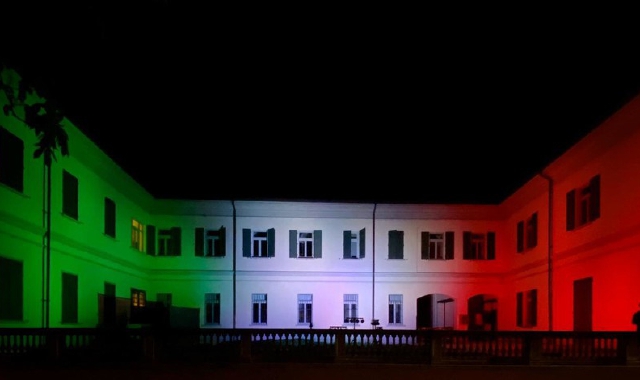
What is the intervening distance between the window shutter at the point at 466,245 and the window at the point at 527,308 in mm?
3692

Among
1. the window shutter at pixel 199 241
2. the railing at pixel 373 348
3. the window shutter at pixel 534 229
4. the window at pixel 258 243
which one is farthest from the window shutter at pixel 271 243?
the railing at pixel 373 348

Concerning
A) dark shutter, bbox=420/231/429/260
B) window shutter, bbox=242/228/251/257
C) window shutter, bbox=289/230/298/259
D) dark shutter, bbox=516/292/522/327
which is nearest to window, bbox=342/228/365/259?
window shutter, bbox=289/230/298/259

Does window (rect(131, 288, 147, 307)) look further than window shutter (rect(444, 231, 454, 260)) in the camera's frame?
No

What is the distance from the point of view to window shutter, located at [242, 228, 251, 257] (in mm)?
30906

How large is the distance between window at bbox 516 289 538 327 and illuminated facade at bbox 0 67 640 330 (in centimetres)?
10

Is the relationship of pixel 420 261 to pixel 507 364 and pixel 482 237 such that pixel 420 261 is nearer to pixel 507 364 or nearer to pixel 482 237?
pixel 482 237

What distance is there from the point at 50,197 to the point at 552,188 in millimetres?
16810

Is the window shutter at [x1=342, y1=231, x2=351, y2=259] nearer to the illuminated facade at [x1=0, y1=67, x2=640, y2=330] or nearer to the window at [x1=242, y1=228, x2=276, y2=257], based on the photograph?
the illuminated facade at [x1=0, y1=67, x2=640, y2=330]

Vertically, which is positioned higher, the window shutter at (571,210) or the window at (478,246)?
the window shutter at (571,210)

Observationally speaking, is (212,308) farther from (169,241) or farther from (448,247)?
(448,247)

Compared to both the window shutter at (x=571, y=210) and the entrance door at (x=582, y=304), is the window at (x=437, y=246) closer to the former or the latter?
the window shutter at (x=571, y=210)

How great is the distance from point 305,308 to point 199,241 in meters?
6.19

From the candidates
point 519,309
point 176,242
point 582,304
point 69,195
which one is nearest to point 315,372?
point 69,195

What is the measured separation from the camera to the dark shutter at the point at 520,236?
1083 inches
